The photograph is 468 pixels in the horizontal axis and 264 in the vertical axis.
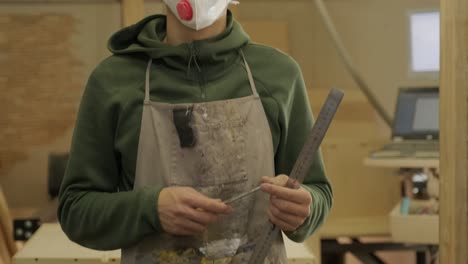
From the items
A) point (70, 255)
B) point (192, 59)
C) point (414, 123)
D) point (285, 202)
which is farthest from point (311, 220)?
point (414, 123)

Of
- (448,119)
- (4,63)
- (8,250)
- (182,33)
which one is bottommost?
(8,250)

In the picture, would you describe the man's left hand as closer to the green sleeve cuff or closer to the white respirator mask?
the green sleeve cuff

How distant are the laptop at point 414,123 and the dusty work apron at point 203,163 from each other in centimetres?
196

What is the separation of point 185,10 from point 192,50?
7cm

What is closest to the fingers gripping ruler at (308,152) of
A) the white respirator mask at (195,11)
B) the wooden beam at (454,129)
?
the white respirator mask at (195,11)

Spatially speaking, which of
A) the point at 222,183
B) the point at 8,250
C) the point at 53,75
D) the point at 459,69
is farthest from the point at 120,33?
the point at 53,75

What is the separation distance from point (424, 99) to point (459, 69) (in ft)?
6.63

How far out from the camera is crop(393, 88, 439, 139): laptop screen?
3.24m

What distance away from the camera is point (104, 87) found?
118 centimetres

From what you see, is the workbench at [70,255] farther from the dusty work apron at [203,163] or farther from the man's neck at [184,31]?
the man's neck at [184,31]

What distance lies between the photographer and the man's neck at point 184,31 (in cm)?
122

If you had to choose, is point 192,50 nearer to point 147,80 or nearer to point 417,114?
point 147,80

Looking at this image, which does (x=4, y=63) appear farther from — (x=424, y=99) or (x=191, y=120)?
(x=191, y=120)

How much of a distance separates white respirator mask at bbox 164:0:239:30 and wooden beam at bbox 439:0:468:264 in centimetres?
47
